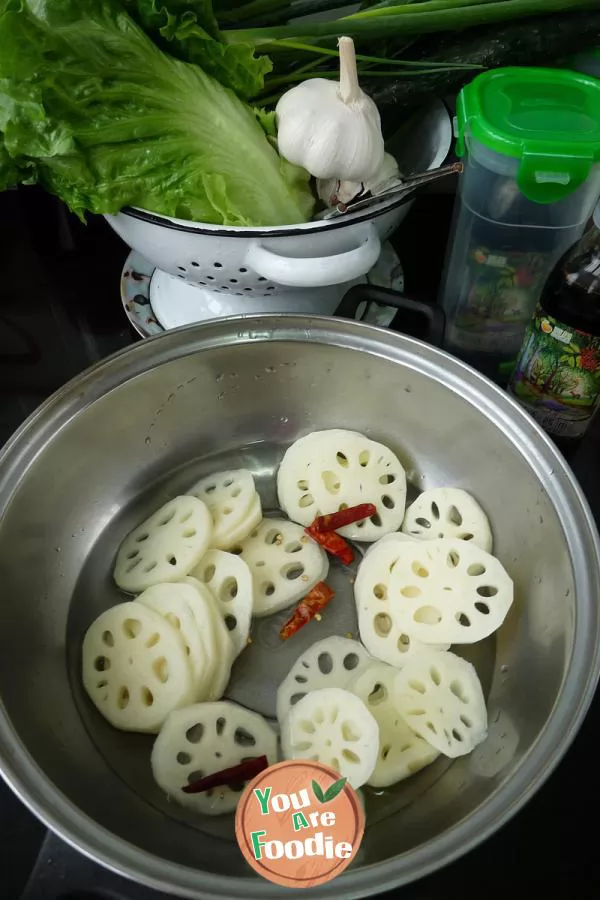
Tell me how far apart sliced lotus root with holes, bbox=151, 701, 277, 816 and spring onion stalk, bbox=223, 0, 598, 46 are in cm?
73

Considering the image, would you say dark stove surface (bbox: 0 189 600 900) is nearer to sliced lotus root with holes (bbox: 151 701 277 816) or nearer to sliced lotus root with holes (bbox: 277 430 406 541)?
sliced lotus root with holes (bbox: 151 701 277 816)

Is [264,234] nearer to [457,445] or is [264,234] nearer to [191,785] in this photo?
[457,445]

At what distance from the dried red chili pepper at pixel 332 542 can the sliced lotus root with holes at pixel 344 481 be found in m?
0.02

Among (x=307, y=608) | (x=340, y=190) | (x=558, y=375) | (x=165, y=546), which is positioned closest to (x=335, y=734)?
(x=307, y=608)

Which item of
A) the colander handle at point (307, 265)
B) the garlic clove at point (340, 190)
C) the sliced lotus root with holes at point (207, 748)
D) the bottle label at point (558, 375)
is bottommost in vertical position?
the sliced lotus root with holes at point (207, 748)

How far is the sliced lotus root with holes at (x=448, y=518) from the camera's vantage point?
0.81 meters

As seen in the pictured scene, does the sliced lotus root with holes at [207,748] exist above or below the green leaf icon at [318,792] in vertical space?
below

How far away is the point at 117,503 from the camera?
0.88 meters

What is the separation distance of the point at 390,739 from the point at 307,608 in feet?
0.58

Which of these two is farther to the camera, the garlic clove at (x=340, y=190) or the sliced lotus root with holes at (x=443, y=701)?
the garlic clove at (x=340, y=190)

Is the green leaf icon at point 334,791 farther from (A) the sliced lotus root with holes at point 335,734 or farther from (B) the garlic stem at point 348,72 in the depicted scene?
(B) the garlic stem at point 348,72

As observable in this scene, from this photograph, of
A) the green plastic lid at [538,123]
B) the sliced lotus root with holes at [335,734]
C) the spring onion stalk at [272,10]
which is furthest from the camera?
the spring onion stalk at [272,10]

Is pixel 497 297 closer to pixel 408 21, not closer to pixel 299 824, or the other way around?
pixel 408 21

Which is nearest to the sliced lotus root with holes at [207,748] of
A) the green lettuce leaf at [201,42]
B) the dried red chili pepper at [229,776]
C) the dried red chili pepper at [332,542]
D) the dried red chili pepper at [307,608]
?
the dried red chili pepper at [229,776]
